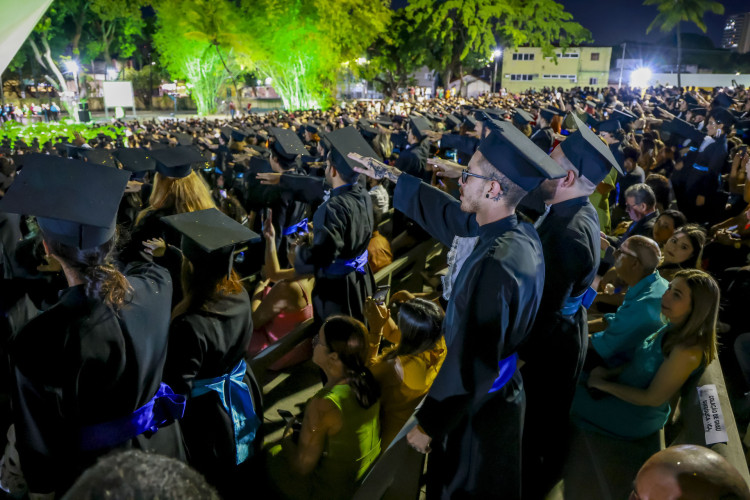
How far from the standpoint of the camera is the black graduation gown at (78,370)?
1.69 meters

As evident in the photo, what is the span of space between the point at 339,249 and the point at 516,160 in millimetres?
1960

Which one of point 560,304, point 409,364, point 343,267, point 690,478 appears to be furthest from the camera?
point 343,267

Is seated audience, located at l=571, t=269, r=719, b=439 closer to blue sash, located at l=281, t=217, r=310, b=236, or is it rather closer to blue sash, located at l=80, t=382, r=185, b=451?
blue sash, located at l=80, t=382, r=185, b=451

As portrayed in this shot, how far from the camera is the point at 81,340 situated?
1.69 metres

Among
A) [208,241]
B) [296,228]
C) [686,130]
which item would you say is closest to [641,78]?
[686,130]

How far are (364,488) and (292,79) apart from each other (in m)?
32.2

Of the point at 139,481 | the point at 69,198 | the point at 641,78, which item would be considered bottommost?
the point at 139,481

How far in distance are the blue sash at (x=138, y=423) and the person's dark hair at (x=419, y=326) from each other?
4.00 feet

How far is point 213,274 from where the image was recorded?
7.74 ft

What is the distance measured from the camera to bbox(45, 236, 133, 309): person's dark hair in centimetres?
173

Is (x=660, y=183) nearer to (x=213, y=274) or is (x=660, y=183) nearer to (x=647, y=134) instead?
(x=647, y=134)

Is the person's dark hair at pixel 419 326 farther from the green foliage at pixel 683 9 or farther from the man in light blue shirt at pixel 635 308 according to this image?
the green foliage at pixel 683 9

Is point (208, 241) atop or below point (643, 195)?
atop

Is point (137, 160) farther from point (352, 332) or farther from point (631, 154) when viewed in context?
point (631, 154)
